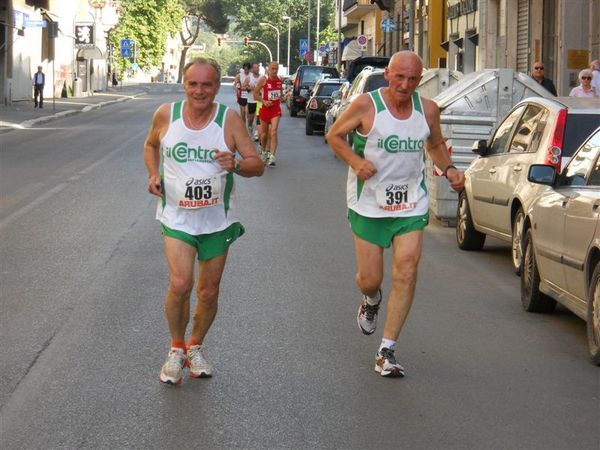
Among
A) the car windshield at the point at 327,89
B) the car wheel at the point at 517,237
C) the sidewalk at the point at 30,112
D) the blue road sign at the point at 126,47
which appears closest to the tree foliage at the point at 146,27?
the blue road sign at the point at 126,47

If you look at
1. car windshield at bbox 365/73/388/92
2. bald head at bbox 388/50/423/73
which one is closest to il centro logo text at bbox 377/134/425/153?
bald head at bbox 388/50/423/73

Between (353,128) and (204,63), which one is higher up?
(204,63)

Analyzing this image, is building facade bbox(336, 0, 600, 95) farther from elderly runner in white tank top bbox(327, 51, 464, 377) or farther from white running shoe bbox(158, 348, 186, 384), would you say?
white running shoe bbox(158, 348, 186, 384)

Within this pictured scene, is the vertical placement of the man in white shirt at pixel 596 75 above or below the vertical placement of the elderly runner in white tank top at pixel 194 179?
above

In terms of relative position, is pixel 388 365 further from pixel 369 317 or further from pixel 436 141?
pixel 436 141

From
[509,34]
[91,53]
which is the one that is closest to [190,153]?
[509,34]

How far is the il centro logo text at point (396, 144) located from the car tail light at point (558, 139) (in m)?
3.74

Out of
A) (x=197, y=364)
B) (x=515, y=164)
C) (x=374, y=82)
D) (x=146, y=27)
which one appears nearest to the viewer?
(x=197, y=364)

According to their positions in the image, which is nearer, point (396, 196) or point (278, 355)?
point (396, 196)

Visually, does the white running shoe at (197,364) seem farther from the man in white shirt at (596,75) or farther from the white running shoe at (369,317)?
the man in white shirt at (596,75)

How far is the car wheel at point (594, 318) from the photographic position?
24.6 ft

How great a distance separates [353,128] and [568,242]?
6.02 ft

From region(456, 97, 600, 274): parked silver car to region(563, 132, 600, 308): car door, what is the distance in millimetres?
1518

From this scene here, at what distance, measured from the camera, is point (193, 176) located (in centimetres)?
671
